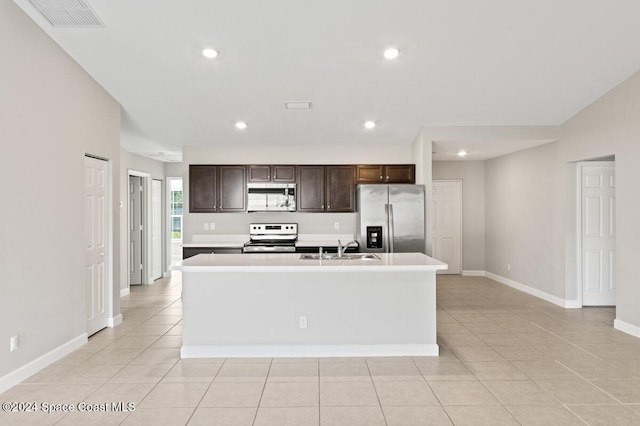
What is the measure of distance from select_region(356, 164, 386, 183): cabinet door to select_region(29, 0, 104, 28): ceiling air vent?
417 centimetres

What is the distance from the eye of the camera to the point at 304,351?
13.0 ft

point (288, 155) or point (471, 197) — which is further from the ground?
point (288, 155)

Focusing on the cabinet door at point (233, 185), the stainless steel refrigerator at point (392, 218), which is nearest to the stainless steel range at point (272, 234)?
the cabinet door at point (233, 185)

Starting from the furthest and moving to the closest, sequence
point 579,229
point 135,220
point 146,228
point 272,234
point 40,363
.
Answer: point 146,228 → point 135,220 → point 272,234 → point 579,229 → point 40,363

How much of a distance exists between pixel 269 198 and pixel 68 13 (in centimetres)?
383

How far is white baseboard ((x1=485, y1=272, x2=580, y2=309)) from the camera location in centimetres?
584

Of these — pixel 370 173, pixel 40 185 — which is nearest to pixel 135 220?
pixel 40 185

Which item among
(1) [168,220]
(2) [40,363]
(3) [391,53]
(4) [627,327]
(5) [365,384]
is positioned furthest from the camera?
(1) [168,220]

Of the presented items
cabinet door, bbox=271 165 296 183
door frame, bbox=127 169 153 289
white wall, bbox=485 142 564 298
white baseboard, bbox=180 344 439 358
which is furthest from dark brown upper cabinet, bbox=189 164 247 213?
white wall, bbox=485 142 564 298

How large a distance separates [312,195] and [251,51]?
3.09 metres

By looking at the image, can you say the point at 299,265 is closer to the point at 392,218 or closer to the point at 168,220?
the point at 392,218

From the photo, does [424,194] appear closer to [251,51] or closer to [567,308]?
[567,308]

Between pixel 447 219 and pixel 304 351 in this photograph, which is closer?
pixel 304 351

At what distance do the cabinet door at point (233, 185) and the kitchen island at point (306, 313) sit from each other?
291 centimetres
